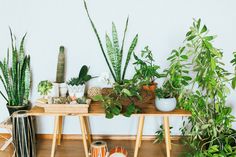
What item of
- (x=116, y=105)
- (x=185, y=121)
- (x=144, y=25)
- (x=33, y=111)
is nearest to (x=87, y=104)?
(x=116, y=105)

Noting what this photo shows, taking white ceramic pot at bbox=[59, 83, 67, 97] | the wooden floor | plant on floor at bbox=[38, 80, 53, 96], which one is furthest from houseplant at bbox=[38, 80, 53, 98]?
the wooden floor

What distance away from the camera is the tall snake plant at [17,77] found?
2.39 metres

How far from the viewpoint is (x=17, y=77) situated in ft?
7.83

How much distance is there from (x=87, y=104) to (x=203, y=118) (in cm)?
93

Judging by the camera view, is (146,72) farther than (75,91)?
No

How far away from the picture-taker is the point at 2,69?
240 cm

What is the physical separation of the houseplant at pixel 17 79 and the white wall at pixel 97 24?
4.0 inches

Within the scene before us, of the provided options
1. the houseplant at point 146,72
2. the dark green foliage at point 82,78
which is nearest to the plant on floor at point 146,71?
the houseplant at point 146,72

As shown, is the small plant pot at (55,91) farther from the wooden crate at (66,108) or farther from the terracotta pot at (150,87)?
the terracotta pot at (150,87)

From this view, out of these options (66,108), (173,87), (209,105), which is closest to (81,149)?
(66,108)

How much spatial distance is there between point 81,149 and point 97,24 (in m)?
1.19

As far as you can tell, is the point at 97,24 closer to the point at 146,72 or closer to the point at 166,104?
the point at 146,72

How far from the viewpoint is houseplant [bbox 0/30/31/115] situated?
94.0 inches

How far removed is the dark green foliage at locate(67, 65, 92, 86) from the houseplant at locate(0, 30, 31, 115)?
1.47ft
